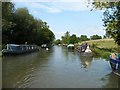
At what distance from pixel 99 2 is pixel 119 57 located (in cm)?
713

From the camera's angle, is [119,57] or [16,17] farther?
[16,17]

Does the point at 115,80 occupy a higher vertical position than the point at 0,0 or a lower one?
lower

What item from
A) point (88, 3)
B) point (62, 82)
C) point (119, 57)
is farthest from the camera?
point (119, 57)

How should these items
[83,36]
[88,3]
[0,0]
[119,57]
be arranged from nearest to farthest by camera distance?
[88,3], [119,57], [0,0], [83,36]

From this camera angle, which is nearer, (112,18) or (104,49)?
(112,18)

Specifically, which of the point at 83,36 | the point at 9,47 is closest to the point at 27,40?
the point at 9,47

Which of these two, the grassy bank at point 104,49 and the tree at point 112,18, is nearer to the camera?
the tree at point 112,18

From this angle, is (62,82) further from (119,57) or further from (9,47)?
(9,47)

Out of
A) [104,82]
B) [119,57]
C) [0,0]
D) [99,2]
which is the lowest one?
[104,82]

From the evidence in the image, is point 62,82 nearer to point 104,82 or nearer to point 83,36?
point 104,82

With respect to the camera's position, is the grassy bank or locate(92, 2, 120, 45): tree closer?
locate(92, 2, 120, 45): tree

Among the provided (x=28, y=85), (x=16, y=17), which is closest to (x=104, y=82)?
(x=28, y=85)

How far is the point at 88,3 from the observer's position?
2048 centimetres

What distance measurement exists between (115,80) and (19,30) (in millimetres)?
54236
